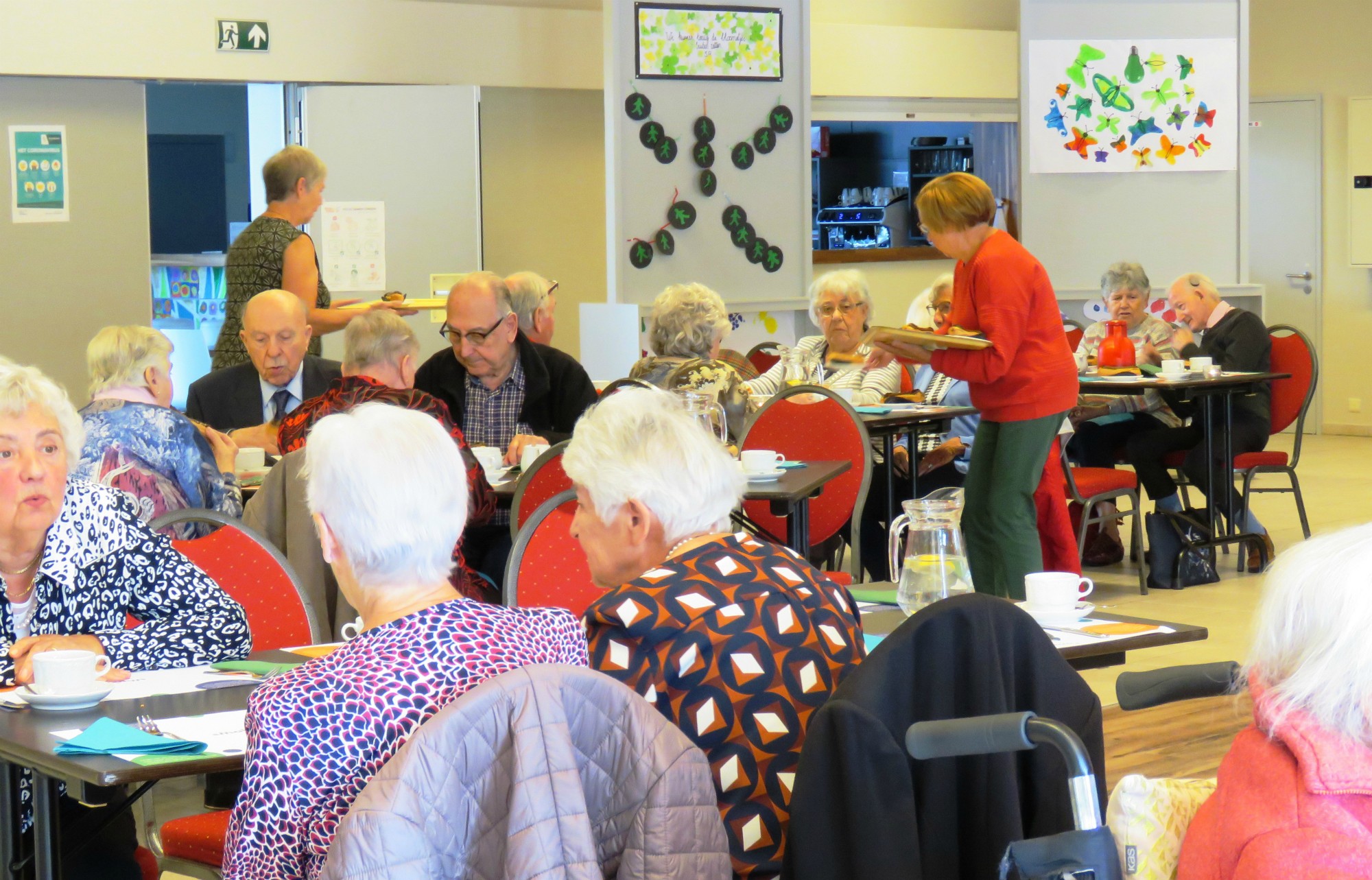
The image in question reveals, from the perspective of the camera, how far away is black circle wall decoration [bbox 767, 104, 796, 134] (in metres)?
8.50

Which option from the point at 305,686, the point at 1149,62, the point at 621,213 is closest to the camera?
the point at 305,686

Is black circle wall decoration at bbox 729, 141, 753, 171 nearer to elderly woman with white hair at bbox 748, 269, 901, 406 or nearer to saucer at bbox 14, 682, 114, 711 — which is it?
elderly woman with white hair at bbox 748, 269, 901, 406

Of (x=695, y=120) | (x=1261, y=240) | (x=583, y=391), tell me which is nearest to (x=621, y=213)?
(x=695, y=120)

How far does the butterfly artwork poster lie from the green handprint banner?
180cm

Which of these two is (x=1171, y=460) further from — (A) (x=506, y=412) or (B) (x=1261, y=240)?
(B) (x=1261, y=240)

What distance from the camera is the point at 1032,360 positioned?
4.84 metres

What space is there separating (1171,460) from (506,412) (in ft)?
10.6

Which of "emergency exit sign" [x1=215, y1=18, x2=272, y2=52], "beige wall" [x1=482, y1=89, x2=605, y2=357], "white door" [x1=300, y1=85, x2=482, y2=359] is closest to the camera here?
"emergency exit sign" [x1=215, y1=18, x2=272, y2=52]

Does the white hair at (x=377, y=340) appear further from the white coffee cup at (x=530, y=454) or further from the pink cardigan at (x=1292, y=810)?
the pink cardigan at (x=1292, y=810)

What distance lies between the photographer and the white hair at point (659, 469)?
2.00 meters

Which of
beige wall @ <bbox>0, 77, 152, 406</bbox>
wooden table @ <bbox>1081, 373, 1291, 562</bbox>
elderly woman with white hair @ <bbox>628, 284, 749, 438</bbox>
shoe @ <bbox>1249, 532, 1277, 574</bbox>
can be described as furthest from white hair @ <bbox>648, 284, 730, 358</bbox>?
beige wall @ <bbox>0, 77, 152, 406</bbox>

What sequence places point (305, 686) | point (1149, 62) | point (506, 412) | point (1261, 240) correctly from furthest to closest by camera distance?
point (1261, 240) < point (1149, 62) < point (506, 412) < point (305, 686)

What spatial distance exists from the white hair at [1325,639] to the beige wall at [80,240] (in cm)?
678

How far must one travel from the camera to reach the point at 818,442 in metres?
4.62
